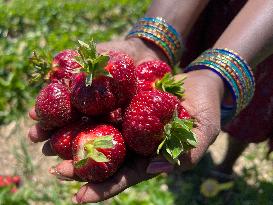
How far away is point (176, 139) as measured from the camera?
1.43 meters

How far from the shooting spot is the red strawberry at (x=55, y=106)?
1.54 m

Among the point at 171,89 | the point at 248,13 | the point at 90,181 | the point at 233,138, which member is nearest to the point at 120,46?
the point at 171,89

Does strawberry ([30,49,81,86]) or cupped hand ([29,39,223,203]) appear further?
strawberry ([30,49,81,86])

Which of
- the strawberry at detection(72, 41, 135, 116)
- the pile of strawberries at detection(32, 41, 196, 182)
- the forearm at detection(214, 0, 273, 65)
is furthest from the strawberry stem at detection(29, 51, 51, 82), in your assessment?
the forearm at detection(214, 0, 273, 65)

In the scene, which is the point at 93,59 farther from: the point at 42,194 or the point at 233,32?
the point at 42,194

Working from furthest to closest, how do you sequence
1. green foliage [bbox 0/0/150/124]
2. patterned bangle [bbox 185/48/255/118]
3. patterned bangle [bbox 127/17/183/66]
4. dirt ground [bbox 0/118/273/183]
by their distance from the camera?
1. green foliage [bbox 0/0/150/124]
2. dirt ground [bbox 0/118/273/183]
3. patterned bangle [bbox 127/17/183/66]
4. patterned bangle [bbox 185/48/255/118]

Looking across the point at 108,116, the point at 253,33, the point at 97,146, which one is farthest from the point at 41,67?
the point at 253,33

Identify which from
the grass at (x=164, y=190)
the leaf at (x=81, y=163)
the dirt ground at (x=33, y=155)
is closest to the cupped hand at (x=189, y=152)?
the leaf at (x=81, y=163)

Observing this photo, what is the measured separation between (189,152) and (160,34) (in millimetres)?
627

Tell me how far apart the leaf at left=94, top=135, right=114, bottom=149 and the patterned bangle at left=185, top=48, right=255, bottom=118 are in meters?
0.55

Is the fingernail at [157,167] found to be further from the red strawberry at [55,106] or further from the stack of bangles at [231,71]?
the stack of bangles at [231,71]

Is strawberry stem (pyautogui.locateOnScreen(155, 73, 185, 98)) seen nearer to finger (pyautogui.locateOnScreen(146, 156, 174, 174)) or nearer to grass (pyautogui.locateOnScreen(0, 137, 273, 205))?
finger (pyautogui.locateOnScreen(146, 156, 174, 174))

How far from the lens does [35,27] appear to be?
3605mm

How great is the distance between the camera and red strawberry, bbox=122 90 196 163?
1.42 metres
